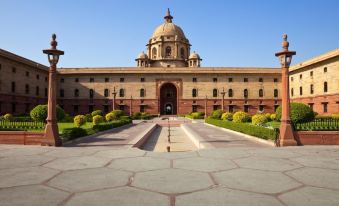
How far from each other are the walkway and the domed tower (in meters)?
45.1

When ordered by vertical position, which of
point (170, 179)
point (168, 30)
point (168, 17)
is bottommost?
point (170, 179)

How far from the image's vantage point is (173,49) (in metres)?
52.1

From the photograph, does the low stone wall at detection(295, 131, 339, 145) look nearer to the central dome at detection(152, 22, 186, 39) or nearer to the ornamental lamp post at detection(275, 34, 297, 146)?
the ornamental lamp post at detection(275, 34, 297, 146)

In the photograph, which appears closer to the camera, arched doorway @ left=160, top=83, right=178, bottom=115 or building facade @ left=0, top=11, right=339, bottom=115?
building facade @ left=0, top=11, right=339, bottom=115

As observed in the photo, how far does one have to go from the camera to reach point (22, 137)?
33.3 ft

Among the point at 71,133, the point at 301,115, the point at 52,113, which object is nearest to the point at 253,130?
the point at 301,115

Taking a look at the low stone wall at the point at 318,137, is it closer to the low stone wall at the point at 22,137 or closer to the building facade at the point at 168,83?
the low stone wall at the point at 22,137

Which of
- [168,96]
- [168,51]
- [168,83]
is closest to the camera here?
[168,83]

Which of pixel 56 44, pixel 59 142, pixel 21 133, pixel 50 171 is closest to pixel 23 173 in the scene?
pixel 50 171

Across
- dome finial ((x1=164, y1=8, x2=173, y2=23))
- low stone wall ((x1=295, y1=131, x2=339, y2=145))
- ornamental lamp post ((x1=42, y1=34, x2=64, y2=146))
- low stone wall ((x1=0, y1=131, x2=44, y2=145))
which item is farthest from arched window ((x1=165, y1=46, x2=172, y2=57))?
low stone wall ((x1=295, y1=131, x2=339, y2=145))

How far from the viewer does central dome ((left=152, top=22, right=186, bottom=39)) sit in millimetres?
53153

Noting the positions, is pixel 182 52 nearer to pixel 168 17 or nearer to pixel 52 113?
pixel 168 17

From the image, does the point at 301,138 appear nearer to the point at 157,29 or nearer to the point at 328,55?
the point at 328,55

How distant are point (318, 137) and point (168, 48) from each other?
45.1 metres
